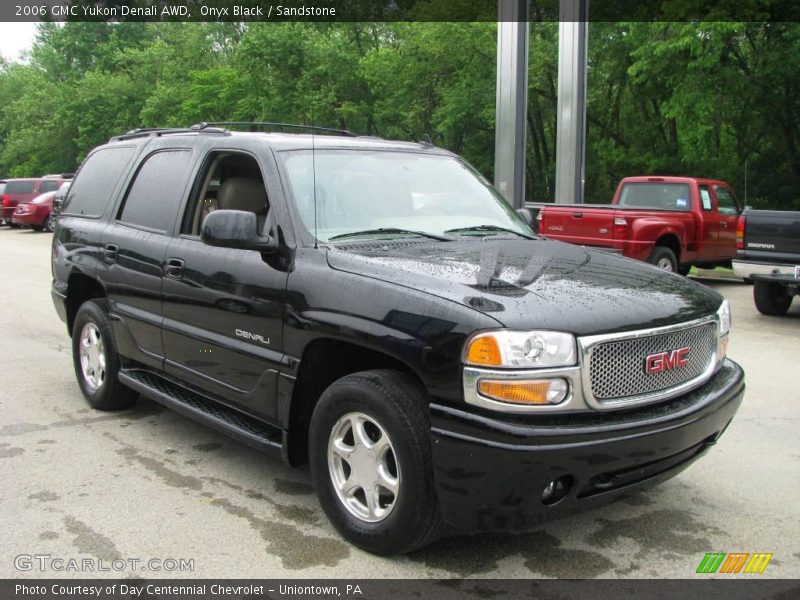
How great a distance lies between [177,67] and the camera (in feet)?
149

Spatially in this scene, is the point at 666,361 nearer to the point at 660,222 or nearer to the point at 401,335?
the point at 401,335

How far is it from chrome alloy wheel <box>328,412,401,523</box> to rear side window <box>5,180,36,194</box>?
2908 cm

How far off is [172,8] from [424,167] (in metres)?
47.5

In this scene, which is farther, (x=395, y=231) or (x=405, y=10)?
(x=405, y=10)

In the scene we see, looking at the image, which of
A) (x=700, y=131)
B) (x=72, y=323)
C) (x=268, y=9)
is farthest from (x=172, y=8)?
(x=72, y=323)

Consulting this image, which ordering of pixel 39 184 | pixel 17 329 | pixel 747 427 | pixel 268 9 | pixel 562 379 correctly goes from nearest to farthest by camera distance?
pixel 562 379, pixel 747 427, pixel 17 329, pixel 39 184, pixel 268 9

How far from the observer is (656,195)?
546 inches

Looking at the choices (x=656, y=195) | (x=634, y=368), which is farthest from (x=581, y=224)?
(x=634, y=368)

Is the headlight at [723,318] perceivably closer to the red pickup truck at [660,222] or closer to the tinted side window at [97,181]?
the tinted side window at [97,181]

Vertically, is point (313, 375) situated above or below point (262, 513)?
above

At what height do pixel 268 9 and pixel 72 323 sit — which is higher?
pixel 268 9

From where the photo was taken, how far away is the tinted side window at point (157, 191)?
4.84 meters

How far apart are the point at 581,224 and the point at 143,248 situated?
888cm

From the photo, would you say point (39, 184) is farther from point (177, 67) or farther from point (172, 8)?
point (172, 8)
